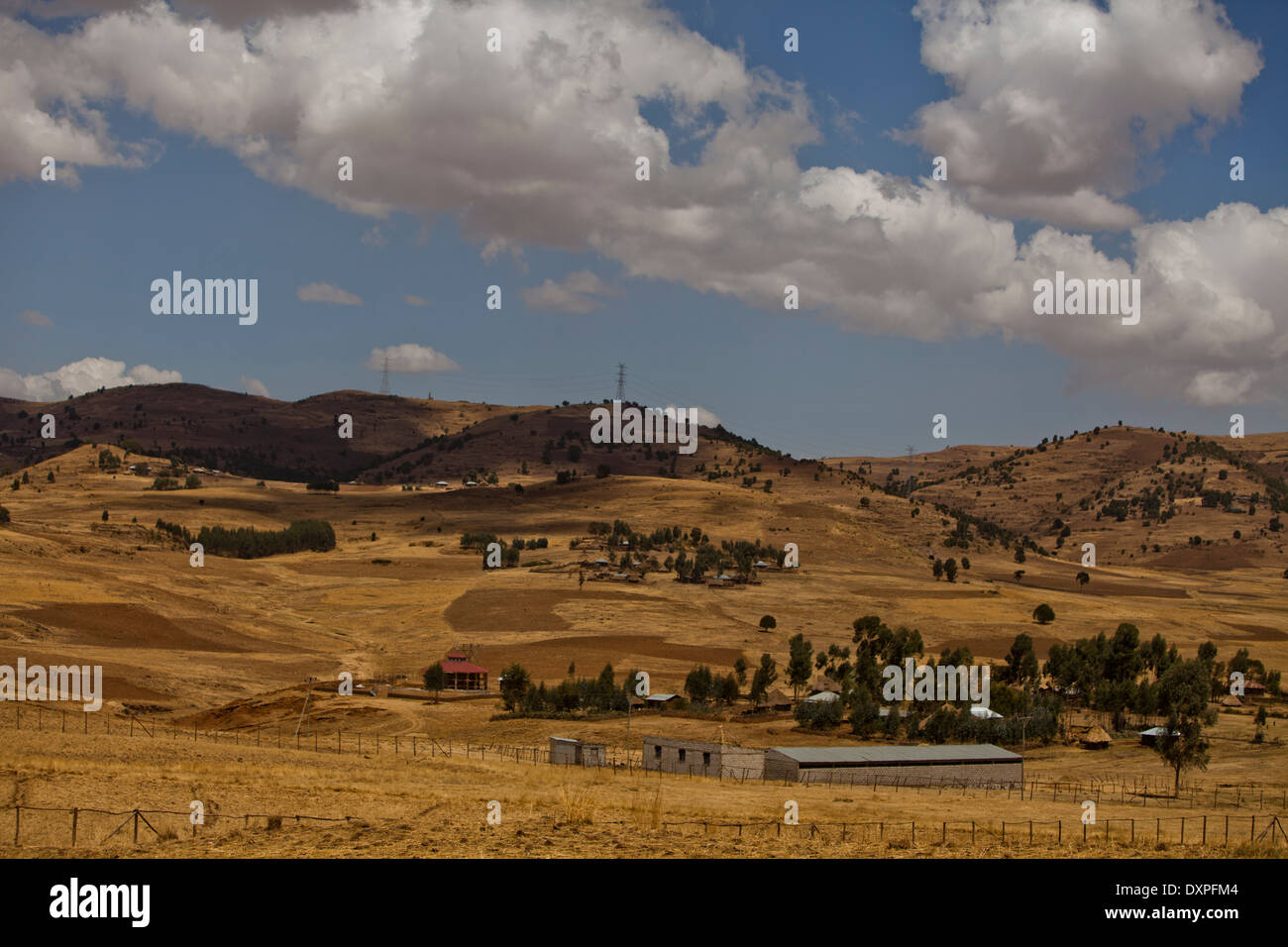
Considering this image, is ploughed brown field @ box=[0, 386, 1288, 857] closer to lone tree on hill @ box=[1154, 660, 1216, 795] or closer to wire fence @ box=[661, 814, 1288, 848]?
wire fence @ box=[661, 814, 1288, 848]

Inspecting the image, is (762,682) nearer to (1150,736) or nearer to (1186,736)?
(1150,736)

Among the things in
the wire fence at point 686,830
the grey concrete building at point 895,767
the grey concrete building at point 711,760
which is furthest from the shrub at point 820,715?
the wire fence at point 686,830

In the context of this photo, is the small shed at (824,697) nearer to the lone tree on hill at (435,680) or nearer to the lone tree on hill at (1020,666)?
the lone tree on hill at (1020,666)

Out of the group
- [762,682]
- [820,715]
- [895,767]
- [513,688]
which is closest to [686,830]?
[895,767]

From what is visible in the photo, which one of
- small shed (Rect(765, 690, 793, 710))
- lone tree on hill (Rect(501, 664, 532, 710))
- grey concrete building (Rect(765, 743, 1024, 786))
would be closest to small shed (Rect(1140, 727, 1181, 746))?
grey concrete building (Rect(765, 743, 1024, 786))
